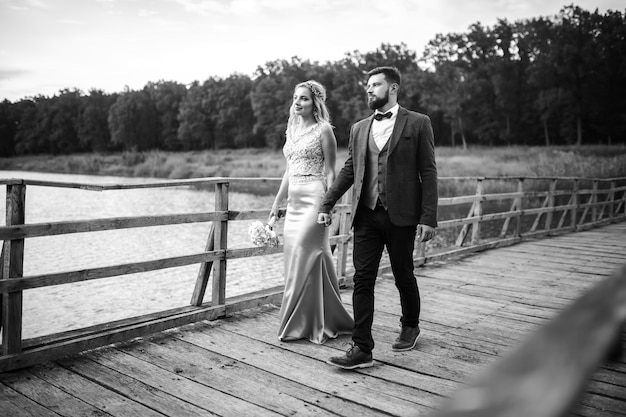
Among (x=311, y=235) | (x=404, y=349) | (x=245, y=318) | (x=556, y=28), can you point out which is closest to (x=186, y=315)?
(x=245, y=318)

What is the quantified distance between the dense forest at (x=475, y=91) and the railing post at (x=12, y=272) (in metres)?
45.6

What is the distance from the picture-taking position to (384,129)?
12.7 feet

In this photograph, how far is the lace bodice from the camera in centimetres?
455

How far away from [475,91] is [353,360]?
60070 mm

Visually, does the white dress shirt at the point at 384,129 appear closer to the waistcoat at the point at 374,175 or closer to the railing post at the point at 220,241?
the waistcoat at the point at 374,175

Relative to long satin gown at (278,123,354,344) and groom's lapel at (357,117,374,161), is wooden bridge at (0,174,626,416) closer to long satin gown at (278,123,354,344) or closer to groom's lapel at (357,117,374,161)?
long satin gown at (278,123,354,344)

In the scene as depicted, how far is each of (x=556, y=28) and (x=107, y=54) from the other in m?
44.1

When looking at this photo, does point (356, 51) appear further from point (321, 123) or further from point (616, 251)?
point (321, 123)

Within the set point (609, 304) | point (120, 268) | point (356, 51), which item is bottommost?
point (120, 268)

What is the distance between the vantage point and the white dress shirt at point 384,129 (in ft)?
12.6

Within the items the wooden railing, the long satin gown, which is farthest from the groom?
the wooden railing

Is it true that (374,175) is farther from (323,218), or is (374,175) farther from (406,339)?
(406,339)

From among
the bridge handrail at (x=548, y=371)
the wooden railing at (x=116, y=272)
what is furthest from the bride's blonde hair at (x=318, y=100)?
the bridge handrail at (x=548, y=371)

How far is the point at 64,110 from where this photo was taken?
98125 mm
